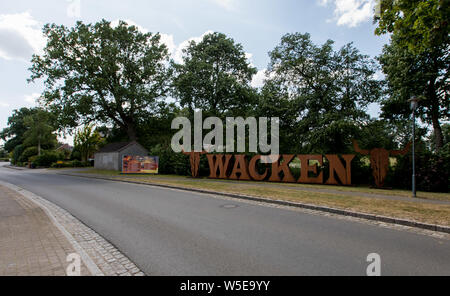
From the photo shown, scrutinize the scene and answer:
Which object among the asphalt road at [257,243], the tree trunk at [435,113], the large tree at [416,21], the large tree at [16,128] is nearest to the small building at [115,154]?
the asphalt road at [257,243]

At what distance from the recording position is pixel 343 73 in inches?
777

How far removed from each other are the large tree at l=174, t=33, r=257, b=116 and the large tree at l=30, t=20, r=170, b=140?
247 inches

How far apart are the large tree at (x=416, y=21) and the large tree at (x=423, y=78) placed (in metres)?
12.8

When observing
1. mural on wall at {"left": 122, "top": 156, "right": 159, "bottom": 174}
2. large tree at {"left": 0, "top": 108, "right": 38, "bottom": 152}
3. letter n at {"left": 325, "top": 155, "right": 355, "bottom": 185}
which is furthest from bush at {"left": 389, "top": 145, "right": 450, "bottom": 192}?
large tree at {"left": 0, "top": 108, "right": 38, "bottom": 152}

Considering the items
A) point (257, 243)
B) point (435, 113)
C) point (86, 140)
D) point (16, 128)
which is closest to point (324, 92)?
point (435, 113)

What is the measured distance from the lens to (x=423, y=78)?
62.7ft

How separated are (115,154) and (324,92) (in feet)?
87.3

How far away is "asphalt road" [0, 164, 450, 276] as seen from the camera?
378 centimetres

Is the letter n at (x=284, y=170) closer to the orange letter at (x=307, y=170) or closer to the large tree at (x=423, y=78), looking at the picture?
the orange letter at (x=307, y=170)

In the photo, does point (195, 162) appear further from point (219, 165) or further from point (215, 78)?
point (215, 78)

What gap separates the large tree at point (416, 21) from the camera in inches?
289

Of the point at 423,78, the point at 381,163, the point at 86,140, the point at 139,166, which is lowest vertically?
the point at 139,166

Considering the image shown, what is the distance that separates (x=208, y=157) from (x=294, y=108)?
28.8 ft

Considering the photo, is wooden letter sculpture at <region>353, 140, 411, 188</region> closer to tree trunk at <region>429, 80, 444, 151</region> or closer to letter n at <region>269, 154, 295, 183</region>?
letter n at <region>269, 154, 295, 183</region>
